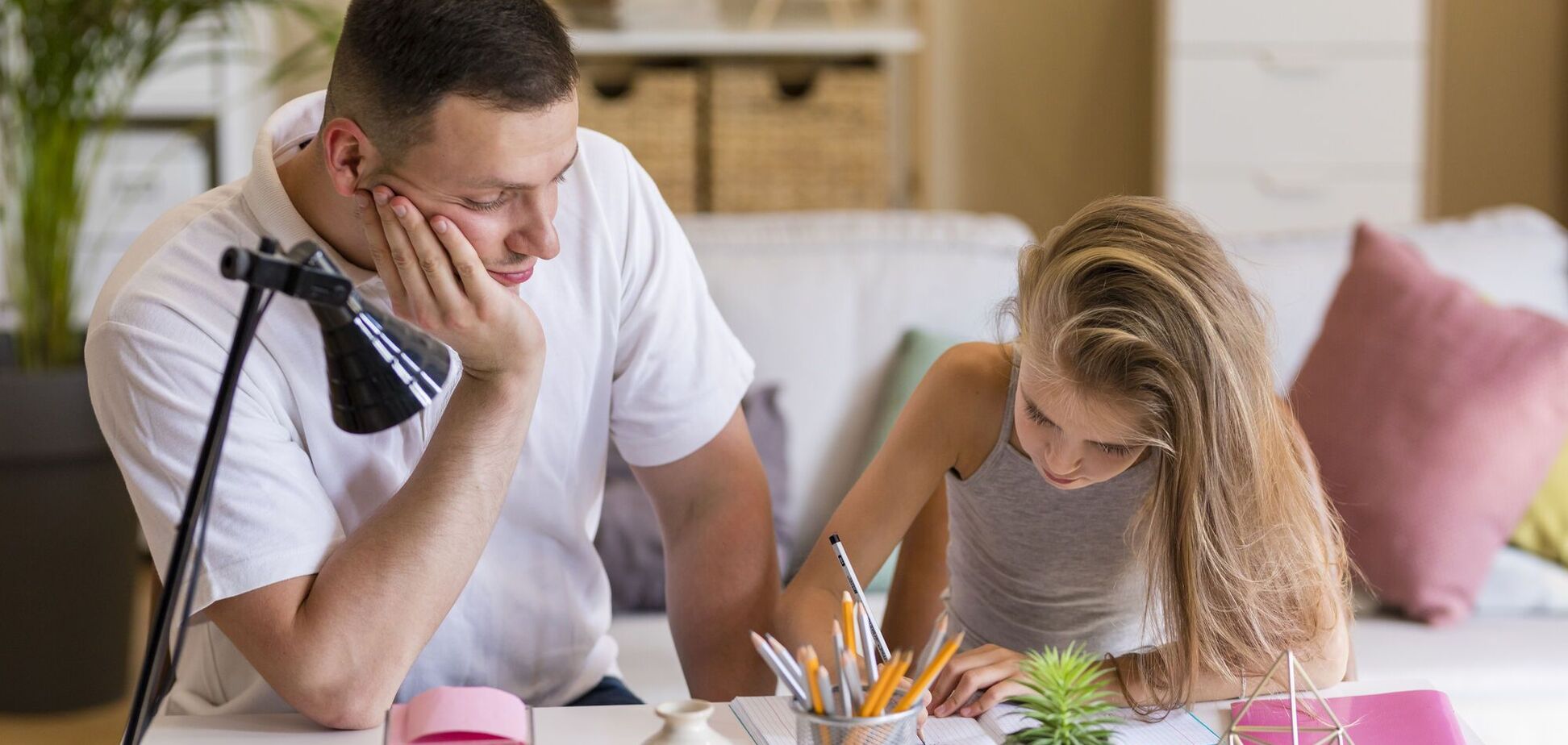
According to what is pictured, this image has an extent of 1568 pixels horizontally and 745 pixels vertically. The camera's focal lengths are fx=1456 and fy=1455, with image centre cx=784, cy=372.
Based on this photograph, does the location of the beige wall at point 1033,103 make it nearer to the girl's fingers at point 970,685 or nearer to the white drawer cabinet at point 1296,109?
the white drawer cabinet at point 1296,109

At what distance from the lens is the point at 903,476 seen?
A: 1305mm

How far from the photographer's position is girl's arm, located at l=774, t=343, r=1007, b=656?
1.26 meters

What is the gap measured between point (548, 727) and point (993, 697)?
311 millimetres

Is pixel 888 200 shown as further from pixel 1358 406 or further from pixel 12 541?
pixel 12 541

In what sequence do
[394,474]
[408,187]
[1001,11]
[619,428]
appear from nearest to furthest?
[408,187]
[394,474]
[619,428]
[1001,11]

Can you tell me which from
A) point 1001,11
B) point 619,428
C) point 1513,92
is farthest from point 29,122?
point 1513,92

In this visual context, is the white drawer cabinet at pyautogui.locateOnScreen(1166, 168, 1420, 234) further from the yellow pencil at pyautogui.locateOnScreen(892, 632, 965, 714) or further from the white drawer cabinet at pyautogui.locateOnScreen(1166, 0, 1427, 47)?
the yellow pencil at pyautogui.locateOnScreen(892, 632, 965, 714)

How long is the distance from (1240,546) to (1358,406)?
0.90 m

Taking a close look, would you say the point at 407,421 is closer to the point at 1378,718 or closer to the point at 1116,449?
the point at 1116,449

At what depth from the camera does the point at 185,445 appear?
1062mm

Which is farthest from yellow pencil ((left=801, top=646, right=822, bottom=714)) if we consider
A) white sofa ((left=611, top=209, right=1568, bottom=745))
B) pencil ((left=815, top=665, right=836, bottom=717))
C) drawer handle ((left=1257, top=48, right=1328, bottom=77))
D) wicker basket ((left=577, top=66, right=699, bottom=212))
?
drawer handle ((left=1257, top=48, right=1328, bottom=77))

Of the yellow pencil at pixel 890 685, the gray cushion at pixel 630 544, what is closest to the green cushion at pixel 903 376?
the gray cushion at pixel 630 544

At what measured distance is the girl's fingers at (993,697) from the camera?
103cm

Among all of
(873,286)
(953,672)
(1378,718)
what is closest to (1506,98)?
(873,286)
